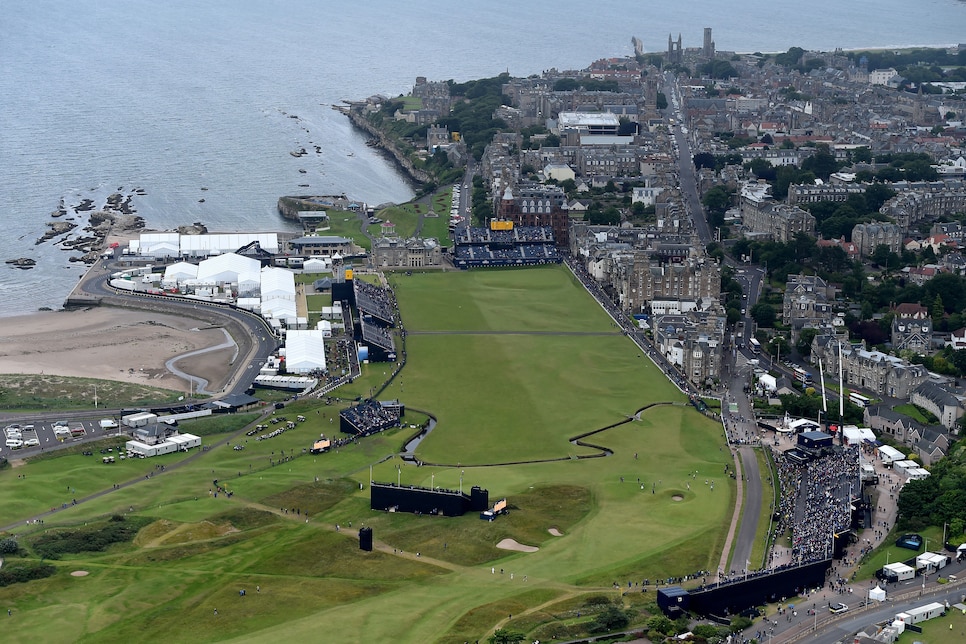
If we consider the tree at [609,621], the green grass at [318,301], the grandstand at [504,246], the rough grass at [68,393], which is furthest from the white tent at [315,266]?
the tree at [609,621]

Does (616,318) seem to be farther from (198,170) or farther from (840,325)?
(198,170)

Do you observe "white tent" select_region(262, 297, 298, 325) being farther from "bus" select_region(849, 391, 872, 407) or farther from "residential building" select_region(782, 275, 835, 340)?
"bus" select_region(849, 391, 872, 407)

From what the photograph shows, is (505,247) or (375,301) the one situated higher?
(505,247)

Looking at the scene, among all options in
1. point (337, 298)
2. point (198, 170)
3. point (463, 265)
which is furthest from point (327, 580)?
point (198, 170)

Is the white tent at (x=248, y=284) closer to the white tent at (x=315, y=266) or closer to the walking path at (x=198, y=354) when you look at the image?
the white tent at (x=315, y=266)

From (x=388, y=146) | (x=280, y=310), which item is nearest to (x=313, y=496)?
(x=280, y=310)

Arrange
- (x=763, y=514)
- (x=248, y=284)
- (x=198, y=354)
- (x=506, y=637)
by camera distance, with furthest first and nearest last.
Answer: (x=248, y=284) < (x=198, y=354) < (x=763, y=514) < (x=506, y=637)

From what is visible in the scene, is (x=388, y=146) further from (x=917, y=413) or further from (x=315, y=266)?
(x=917, y=413)

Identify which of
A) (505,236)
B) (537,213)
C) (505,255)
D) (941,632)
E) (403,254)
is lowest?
(941,632)
